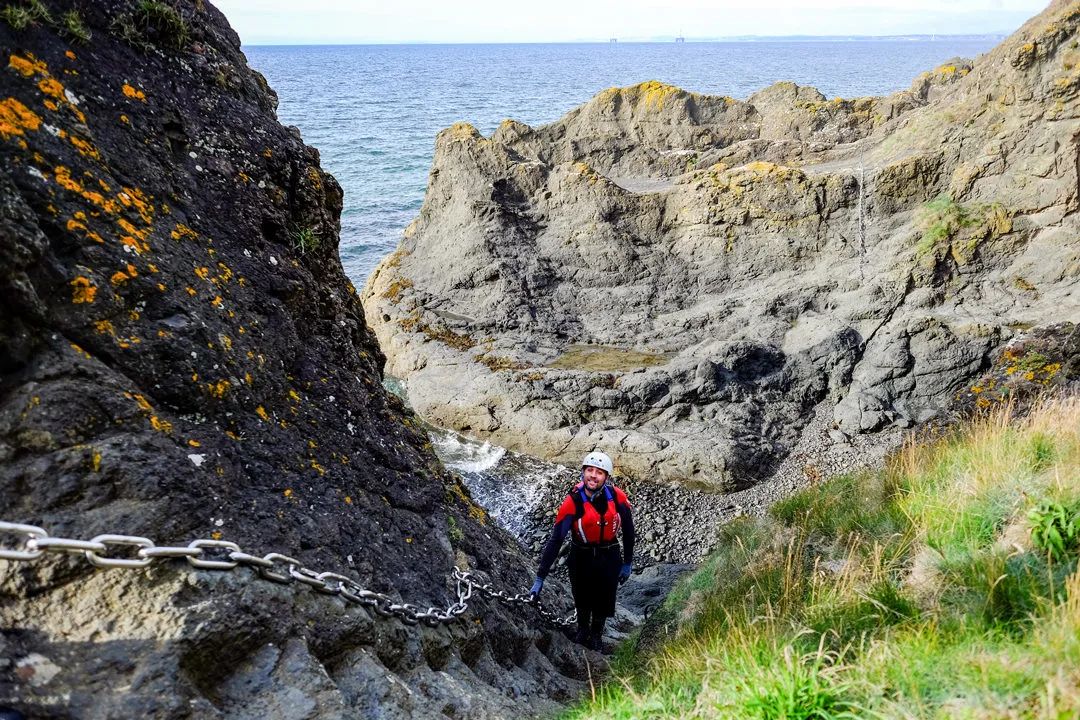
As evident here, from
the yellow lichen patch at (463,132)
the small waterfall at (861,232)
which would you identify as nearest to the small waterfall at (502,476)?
the small waterfall at (861,232)

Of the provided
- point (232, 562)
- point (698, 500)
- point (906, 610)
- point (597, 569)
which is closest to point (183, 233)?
point (232, 562)

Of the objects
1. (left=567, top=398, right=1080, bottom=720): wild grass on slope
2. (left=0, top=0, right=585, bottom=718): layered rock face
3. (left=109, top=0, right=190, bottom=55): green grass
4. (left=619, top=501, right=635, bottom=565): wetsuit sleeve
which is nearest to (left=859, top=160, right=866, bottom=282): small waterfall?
(left=567, top=398, right=1080, bottom=720): wild grass on slope

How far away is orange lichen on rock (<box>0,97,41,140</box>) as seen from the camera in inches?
143

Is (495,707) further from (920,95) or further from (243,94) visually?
(920,95)

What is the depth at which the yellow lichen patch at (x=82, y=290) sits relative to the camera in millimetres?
3707

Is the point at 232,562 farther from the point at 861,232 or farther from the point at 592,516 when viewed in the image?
the point at 861,232

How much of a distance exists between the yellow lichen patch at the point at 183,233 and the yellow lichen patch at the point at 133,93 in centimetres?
89

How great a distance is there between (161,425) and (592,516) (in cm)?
372

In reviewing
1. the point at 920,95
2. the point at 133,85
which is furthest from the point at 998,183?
the point at 133,85

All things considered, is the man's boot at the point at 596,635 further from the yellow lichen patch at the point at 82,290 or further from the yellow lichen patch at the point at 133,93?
the yellow lichen patch at the point at 133,93

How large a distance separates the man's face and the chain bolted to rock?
4.81 ft

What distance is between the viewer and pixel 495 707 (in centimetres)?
441

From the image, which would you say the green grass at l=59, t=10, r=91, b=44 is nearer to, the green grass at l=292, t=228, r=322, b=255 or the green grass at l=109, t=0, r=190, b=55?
→ the green grass at l=109, t=0, r=190, b=55

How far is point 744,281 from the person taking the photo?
15.8 m
